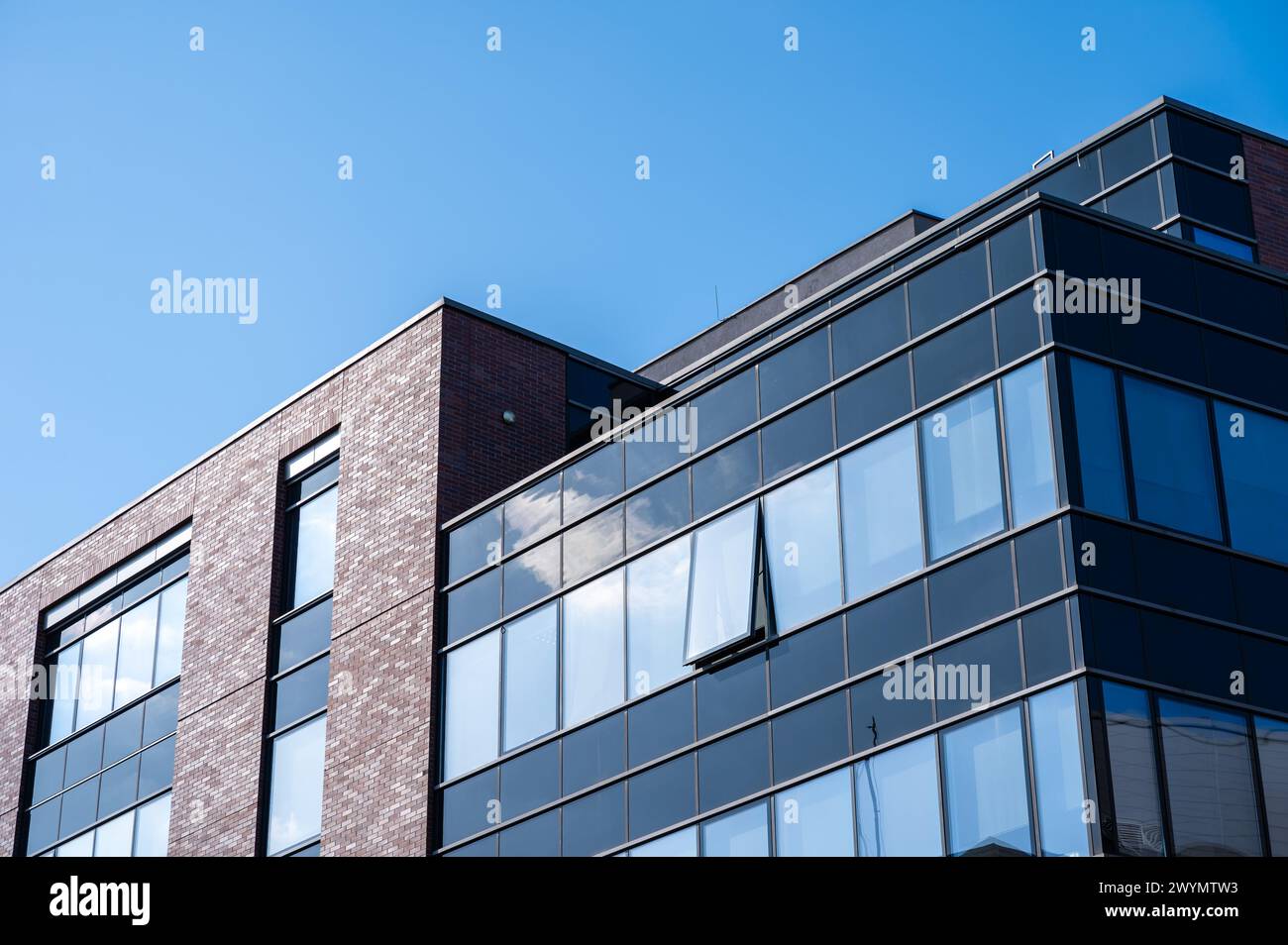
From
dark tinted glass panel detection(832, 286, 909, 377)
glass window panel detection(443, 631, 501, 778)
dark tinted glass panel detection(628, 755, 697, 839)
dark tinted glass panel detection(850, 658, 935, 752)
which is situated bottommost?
dark tinted glass panel detection(628, 755, 697, 839)

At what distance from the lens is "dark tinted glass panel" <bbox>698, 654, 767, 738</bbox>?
63.7ft

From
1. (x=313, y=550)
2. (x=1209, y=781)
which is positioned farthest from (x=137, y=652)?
(x=1209, y=781)

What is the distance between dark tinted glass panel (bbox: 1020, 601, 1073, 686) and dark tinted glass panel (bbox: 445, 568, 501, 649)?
8.55 m

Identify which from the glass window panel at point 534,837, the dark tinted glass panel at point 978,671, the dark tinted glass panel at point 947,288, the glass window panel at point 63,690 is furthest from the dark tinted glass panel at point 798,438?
the glass window panel at point 63,690

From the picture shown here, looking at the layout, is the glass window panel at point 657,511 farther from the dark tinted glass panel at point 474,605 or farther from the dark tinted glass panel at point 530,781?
the dark tinted glass panel at point 530,781

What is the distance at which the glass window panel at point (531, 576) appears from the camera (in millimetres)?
22859

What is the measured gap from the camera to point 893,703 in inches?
703

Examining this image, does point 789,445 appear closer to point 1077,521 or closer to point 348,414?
point 1077,521

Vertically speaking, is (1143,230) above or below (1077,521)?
above

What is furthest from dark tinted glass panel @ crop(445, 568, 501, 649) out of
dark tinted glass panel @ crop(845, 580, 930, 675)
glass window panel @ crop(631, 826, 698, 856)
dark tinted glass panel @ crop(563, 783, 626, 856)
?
dark tinted glass panel @ crop(845, 580, 930, 675)

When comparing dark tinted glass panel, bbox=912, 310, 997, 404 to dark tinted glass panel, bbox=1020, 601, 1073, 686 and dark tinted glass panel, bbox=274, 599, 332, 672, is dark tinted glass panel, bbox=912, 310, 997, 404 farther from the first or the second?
dark tinted glass panel, bbox=274, 599, 332, 672
